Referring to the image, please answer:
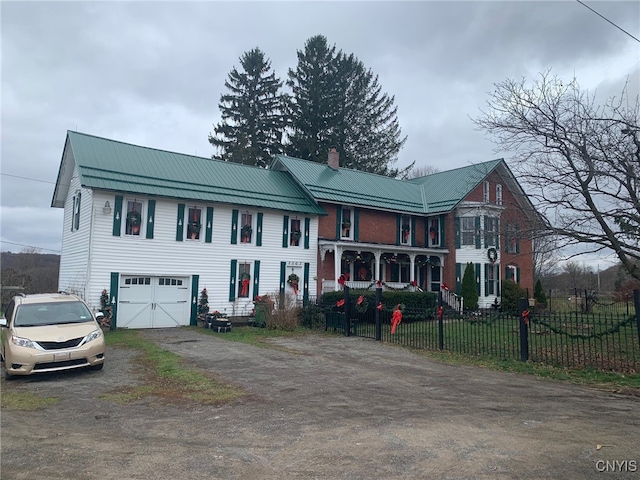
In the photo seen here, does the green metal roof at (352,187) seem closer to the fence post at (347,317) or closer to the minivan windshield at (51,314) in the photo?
the fence post at (347,317)

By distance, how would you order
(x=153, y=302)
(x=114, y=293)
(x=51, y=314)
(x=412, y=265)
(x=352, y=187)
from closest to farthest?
(x=51, y=314) → (x=114, y=293) → (x=153, y=302) → (x=412, y=265) → (x=352, y=187)

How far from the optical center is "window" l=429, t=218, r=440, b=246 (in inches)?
1144

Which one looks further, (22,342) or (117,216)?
(117,216)

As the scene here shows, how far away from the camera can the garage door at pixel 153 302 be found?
19.5 metres

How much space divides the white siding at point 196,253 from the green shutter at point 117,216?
0.14m

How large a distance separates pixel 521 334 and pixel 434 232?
18.1 metres

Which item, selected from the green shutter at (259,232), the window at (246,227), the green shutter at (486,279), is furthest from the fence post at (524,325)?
the green shutter at (486,279)

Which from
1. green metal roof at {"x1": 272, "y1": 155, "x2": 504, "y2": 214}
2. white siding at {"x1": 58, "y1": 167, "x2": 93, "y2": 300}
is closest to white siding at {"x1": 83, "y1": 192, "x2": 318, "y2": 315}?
white siding at {"x1": 58, "y1": 167, "x2": 93, "y2": 300}

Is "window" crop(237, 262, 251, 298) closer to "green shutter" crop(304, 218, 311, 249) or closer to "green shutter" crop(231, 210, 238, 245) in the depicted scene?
"green shutter" crop(231, 210, 238, 245)

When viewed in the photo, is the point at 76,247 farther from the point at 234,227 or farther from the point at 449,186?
the point at 449,186

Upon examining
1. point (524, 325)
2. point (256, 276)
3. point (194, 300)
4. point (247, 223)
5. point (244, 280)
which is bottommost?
point (524, 325)

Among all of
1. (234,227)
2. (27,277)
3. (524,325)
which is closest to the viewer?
(524,325)

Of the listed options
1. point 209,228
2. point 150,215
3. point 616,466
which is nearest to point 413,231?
point 209,228

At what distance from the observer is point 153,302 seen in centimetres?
2014
